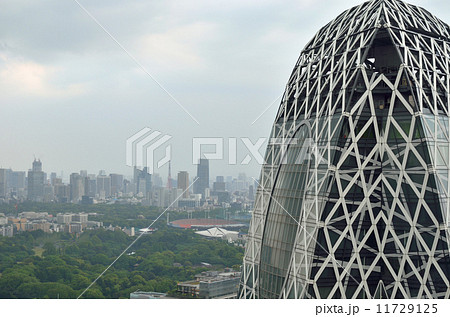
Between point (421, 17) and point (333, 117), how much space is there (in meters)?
12.7

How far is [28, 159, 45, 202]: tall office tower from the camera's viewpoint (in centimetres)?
6284

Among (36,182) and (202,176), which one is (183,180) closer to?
(202,176)

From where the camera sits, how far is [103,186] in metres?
66.1

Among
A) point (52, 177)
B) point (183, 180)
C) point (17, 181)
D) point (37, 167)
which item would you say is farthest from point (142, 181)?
point (17, 181)

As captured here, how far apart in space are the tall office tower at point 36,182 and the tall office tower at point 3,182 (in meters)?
3.27

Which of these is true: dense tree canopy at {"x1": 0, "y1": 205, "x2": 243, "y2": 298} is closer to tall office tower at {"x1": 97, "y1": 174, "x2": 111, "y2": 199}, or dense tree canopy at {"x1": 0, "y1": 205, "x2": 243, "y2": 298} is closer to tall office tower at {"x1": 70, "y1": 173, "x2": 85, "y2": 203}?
tall office tower at {"x1": 97, "y1": 174, "x2": 111, "y2": 199}

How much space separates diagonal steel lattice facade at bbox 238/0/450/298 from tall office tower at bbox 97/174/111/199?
3848 cm

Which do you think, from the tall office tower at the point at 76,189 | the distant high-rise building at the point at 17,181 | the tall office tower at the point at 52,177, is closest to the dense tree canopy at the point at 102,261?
the tall office tower at the point at 76,189

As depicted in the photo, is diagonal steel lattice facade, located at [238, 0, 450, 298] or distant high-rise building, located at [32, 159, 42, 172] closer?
diagonal steel lattice facade, located at [238, 0, 450, 298]

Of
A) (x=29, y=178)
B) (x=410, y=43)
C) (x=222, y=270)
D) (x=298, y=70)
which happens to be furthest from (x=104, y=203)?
(x=410, y=43)

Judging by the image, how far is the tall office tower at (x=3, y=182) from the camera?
59188mm

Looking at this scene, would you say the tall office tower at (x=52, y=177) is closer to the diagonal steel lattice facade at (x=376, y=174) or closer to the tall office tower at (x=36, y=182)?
the tall office tower at (x=36, y=182)

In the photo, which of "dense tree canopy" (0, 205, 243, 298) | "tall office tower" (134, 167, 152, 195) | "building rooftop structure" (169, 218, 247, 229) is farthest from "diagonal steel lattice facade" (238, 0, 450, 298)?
"building rooftop structure" (169, 218, 247, 229)

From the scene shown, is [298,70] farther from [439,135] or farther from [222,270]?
[222,270]
